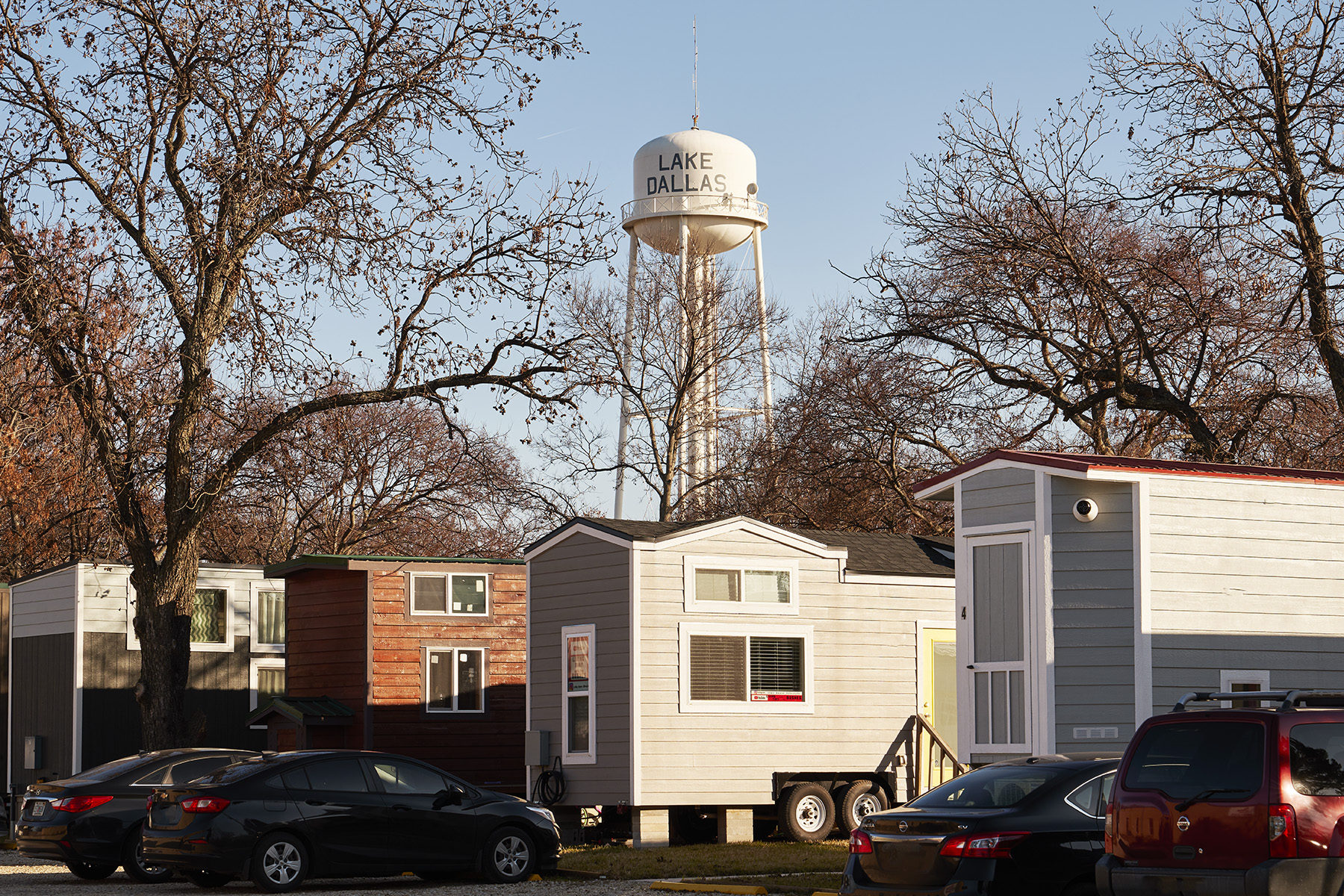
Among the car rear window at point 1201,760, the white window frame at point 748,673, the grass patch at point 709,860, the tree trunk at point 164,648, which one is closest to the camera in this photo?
the car rear window at point 1201,760

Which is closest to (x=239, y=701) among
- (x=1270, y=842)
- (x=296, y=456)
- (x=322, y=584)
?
(x=322, y=584)

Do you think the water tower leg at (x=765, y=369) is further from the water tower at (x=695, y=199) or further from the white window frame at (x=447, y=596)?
the white window frame at (x=447, y=596)

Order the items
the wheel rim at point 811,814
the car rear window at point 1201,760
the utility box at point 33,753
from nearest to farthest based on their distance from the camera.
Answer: the car rear window at point 1201,760 → the wheel rim at point 811,814 → the utility box at point 33,753

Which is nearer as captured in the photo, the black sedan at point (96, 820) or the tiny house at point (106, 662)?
the black sedan at point (96, 820)

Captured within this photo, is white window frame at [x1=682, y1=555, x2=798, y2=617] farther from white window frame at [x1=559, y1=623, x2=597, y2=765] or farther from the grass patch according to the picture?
the grass patch

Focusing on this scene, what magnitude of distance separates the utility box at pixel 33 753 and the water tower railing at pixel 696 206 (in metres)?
19.1

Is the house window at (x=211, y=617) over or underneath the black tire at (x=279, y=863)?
over

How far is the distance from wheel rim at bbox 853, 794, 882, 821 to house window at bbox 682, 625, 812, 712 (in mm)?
1331

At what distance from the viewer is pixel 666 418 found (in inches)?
1364

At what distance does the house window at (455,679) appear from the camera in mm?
24406

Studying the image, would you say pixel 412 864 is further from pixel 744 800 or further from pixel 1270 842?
pixel 1270 842

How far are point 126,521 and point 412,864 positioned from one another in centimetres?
774

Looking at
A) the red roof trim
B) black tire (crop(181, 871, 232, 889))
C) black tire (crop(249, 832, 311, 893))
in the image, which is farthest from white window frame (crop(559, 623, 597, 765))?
the red roof trim

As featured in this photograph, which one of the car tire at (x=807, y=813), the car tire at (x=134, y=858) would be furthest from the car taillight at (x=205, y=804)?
the car tire at (x=807, y=813)
